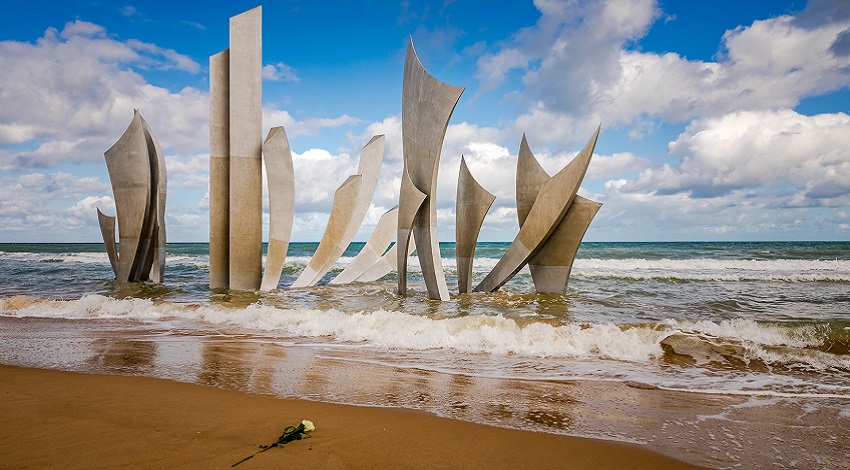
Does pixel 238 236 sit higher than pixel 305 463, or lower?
higher

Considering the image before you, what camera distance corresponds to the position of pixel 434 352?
531 centimetres

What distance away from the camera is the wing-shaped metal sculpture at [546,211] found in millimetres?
8609

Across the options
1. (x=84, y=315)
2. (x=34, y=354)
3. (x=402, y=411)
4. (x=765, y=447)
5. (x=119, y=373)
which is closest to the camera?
(x=765, y=447)

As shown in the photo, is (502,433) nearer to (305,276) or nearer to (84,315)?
(84,315)

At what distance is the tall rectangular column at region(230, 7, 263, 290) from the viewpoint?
10422 mm

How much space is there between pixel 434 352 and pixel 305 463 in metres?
3.07

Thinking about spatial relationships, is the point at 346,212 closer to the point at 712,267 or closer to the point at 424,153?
the point at 424,153

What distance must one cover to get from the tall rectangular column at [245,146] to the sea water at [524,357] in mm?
993

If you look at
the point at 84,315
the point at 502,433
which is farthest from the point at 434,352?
the point at 84,315

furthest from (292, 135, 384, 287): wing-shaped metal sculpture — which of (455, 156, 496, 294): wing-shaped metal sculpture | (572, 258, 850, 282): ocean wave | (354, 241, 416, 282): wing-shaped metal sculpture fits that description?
(572, 258, 850, 282): ocean wave

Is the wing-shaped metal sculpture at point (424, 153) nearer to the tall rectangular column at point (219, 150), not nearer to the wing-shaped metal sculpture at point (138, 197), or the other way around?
the tall rectangular column at point (219, 150)

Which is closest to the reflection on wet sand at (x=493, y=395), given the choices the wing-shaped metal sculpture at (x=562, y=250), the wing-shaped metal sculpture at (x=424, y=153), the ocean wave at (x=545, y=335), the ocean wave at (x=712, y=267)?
the ocean wave at (x=545, y=335)

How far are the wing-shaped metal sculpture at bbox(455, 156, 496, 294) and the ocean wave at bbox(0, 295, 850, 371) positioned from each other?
2.97 metres

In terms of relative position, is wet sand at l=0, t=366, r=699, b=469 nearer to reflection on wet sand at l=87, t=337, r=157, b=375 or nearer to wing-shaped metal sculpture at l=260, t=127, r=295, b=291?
reflection on wet sand at l=87, t=337, r=157, b=375
